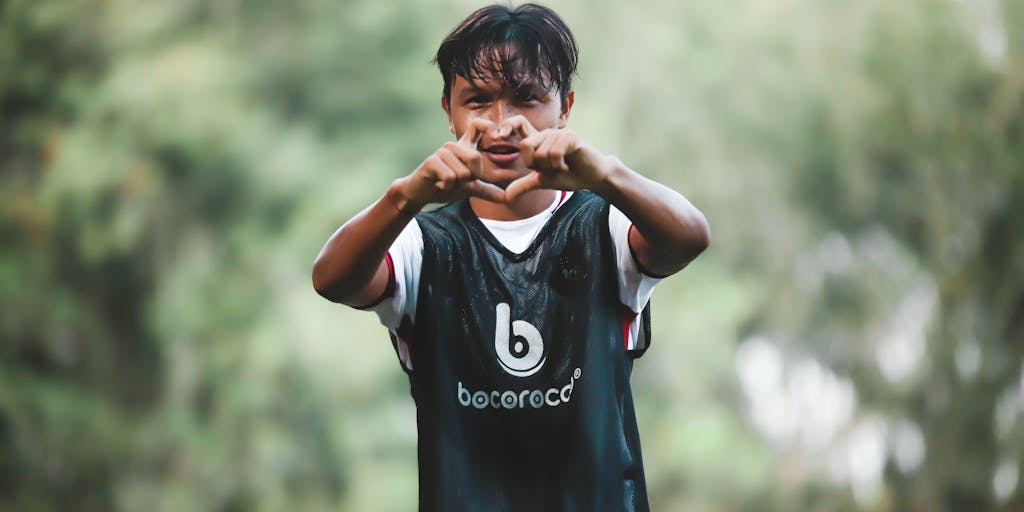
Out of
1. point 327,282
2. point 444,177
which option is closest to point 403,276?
point 327,282

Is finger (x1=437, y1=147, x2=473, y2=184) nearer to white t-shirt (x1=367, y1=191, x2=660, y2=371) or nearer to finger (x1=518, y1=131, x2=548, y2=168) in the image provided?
finger (x1=518, y1=131, x2=548, y2=168)

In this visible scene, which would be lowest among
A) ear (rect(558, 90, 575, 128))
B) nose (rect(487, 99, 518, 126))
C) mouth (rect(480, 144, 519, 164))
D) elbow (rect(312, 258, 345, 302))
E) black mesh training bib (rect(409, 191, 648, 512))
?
black mesh training bib (rect(409, 191, 648, 512))

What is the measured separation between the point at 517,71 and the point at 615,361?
40 cm

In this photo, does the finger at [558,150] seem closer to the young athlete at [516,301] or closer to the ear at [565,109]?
the young athlete at [516,301]

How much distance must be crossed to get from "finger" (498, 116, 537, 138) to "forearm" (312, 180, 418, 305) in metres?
0.16

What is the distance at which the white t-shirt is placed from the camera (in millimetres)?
1541

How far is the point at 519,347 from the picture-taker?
1555 mm

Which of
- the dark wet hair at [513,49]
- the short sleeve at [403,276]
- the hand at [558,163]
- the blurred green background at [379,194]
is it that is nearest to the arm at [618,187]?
the hand at [558,163]

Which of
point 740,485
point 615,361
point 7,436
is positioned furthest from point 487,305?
point 7,436

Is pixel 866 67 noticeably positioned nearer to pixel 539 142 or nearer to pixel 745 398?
pixel 745 398

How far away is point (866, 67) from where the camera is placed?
288 inches

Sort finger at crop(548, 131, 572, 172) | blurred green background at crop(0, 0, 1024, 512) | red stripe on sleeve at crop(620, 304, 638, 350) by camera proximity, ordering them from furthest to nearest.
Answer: blurred green background at crop(0, 0, 1024, 512) → red stripe on sleeve at crop(620, 304, 638, 350) → finger at crop(548, 131, 572, 172)

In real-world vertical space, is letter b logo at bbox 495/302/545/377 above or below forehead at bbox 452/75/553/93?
below

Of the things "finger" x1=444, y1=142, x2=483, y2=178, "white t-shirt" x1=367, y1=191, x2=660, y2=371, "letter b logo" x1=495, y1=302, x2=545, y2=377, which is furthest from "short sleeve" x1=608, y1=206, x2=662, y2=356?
"finger" x1=444, y1=142, x2=483, y2=178
